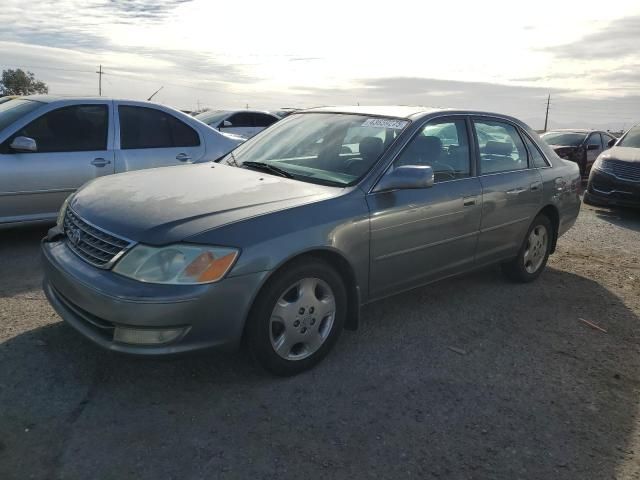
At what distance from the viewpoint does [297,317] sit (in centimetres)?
320

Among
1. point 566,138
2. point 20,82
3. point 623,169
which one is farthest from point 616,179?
point 20,82

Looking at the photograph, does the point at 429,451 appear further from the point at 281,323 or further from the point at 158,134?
the point at 158,134

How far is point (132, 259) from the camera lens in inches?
110

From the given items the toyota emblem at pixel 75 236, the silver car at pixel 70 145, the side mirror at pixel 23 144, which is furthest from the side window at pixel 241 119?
the toyota emblem at pixel 75 236

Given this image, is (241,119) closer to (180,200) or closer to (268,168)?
(268,168)

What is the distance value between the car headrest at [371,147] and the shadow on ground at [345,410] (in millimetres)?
1243

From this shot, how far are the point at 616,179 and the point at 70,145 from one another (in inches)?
320

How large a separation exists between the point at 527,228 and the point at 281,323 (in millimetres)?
2818

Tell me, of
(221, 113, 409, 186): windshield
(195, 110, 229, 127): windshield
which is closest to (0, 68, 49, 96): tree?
(195, 110, 229, 127): windshield

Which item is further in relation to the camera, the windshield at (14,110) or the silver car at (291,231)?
the windshield at (14,110)

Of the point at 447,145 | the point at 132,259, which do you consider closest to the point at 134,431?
the point at 132,259

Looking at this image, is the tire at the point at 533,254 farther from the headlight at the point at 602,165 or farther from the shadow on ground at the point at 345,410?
the headlight at the point at 602,165

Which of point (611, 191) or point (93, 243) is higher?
point (93, 243)

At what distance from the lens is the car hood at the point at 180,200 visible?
9.46ft
